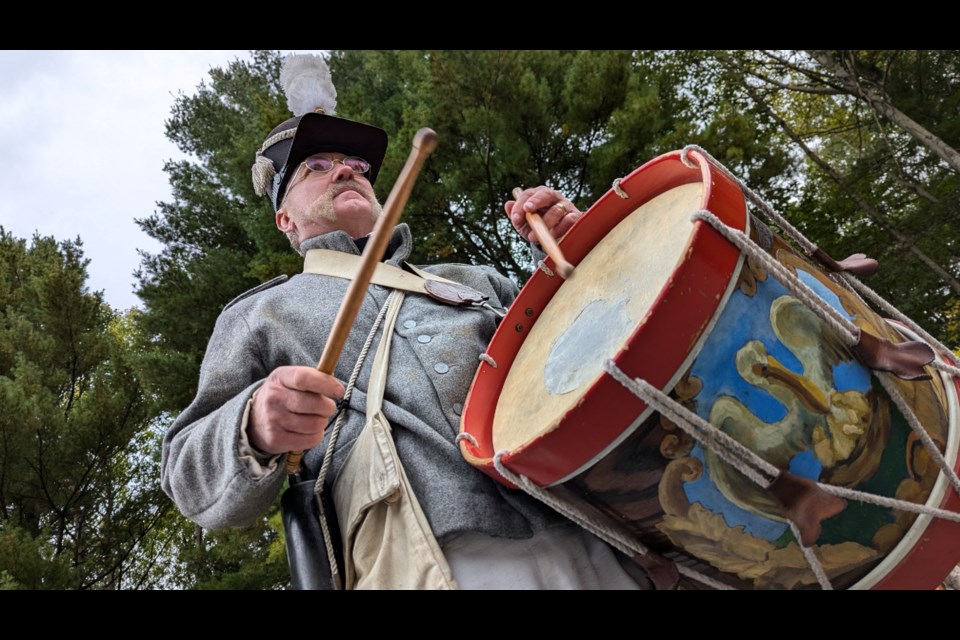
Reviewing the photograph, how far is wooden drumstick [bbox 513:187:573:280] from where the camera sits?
5.78ft

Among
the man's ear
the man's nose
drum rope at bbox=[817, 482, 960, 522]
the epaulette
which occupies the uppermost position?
the man's nose

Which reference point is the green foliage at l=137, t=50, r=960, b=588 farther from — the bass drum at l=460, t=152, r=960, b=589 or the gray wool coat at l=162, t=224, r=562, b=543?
the bass drum at l=460, t=152, r=960, b=589

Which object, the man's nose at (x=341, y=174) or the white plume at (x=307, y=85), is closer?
the man's nose at (x=341, y=174)

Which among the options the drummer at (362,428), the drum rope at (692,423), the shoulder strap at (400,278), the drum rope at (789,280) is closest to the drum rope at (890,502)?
the drum rope at (692,423)

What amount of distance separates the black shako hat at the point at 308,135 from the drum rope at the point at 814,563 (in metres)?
1.72

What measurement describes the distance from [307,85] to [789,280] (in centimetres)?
190

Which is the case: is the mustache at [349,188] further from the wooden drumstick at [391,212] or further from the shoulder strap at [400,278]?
the wooden drumstick at [391,212]

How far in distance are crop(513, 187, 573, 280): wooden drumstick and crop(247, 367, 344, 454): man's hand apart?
631 mm

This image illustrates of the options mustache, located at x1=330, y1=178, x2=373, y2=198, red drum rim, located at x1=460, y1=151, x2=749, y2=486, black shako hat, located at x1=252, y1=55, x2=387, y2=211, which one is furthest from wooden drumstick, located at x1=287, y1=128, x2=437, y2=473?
black shako hat, located at x1=252, y1=55, x2=387, y2=211

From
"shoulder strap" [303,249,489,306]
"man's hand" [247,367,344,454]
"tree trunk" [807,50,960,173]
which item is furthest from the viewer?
"tree trunk" [807,50,960,173]

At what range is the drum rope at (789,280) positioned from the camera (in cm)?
130

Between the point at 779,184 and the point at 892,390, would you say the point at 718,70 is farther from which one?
the point at 892,390

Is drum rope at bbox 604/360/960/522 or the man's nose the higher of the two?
the man's nose

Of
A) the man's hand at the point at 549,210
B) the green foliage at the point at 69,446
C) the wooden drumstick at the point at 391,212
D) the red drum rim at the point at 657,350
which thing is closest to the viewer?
the wooden drumstick at the point at 391,212
